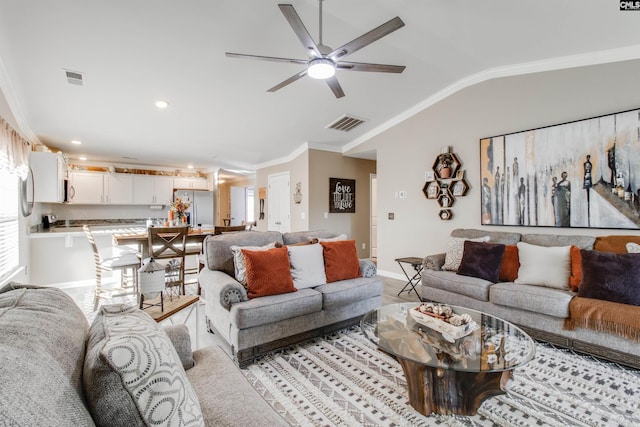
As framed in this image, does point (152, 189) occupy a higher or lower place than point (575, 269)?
higher

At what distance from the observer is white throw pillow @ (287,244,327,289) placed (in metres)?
2.77

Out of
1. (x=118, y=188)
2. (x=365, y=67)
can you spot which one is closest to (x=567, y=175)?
(x=365, y=67)

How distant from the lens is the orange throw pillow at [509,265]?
123 inches

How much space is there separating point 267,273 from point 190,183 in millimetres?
6408

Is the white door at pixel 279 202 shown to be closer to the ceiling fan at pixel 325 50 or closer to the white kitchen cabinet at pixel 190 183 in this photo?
the white kitchen cabinet at pixel 190 183

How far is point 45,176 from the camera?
450 cm

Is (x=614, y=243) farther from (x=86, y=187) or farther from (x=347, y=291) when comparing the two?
(x=86, y=187)

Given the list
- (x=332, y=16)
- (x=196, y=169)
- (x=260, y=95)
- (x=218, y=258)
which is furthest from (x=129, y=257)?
(x=196, y=169)

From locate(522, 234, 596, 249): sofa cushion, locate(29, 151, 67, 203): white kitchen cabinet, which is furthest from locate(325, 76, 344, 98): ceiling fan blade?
locate(29, 151, 67, 203): white kitchen cabinet

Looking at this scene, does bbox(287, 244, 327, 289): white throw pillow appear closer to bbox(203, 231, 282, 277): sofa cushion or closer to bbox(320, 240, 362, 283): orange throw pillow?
bbox(320, 240, 362, 283): orange throw pillow

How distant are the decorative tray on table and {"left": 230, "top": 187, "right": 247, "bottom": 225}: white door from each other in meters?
8.13

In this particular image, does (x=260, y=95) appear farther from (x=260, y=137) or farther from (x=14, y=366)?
(x=14, y=366)

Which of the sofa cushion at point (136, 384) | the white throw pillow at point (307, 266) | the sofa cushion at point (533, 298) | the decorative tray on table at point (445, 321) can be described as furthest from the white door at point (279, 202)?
the sofa cushion at point (136, 384)

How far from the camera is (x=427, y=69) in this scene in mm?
3717
